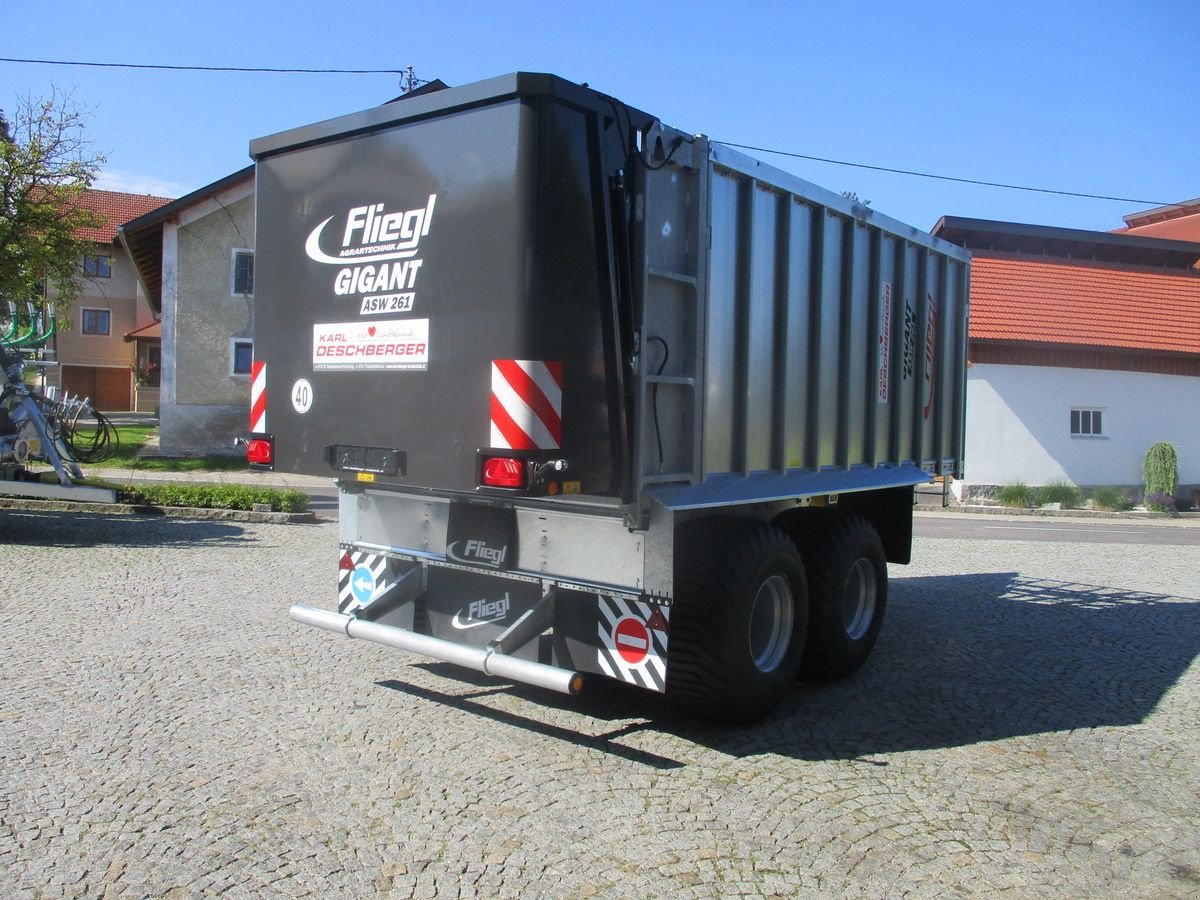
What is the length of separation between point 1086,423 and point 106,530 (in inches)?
806

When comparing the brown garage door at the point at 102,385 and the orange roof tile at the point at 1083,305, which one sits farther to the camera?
the brown garage door at the point at 102,385

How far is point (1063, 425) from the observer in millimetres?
23297

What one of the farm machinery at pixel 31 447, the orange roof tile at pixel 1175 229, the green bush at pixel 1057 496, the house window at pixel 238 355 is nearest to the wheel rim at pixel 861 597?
the farm machinery at pixel 31 447

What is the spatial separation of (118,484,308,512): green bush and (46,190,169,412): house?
35.4 metres

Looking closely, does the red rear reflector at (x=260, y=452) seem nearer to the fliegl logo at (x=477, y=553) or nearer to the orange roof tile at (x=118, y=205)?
the fliegl logo at (x=477, y=553)

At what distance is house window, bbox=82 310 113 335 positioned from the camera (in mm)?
47938

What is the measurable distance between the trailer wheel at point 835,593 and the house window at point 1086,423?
61.2 feet

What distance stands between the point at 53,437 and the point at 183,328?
15489 millimetres

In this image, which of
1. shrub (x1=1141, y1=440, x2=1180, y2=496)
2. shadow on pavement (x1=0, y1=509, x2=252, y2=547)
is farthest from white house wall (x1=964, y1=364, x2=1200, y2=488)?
shadow on pavement (x1=0, y1=509, x2=252, y2=547)

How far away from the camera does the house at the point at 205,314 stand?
2722 centimetres

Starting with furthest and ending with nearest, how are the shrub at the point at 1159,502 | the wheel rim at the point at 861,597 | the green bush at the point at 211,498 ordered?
the shrub at the point at 1159,502, the green bush at the point at 211,498, the wheel rim at the point at 861,597

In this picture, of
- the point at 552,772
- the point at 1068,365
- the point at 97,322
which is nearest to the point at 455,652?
the point at 552,772

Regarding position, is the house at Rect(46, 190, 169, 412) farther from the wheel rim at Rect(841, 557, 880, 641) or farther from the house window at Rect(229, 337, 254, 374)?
the wheel rim at Rect(841, 557, 880, 641)

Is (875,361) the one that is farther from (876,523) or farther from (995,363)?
(995,363)
